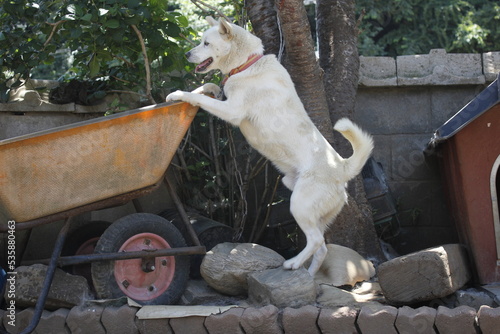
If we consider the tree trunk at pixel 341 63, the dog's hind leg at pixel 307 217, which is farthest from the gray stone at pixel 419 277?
the tree trunk at pixel 341 63

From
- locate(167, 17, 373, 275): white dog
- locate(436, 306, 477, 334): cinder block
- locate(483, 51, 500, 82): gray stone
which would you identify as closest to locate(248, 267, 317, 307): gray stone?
locate(167, 17, 373, 275): white dog

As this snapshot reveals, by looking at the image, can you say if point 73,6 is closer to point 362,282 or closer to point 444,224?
point 362,282

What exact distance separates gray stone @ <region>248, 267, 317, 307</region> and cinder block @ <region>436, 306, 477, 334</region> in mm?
797

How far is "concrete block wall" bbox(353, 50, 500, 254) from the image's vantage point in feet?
18.6

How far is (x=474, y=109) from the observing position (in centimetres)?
402

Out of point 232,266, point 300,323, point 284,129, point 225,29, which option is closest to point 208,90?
point 225,29

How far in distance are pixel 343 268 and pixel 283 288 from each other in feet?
2.55

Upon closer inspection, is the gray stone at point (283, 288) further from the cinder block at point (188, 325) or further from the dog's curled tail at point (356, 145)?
the dog's curled tail at point (356, 145)

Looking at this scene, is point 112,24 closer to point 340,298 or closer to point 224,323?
point 224,323

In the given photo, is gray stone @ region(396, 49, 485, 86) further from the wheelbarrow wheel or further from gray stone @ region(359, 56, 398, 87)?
the wheelbarrow wheel

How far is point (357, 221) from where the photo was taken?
4.73 meters

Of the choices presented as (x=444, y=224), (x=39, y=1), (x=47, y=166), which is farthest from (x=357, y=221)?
(x=39, y=1)

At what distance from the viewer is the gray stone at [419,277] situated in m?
3.56

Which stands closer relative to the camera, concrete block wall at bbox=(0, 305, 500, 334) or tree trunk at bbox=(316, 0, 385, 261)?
concrete block wall at bbox=(0, 305, 500, 334)
